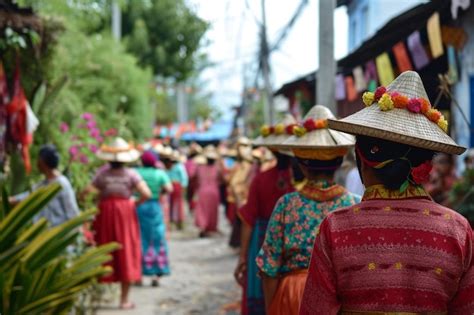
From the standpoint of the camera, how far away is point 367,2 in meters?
19.6

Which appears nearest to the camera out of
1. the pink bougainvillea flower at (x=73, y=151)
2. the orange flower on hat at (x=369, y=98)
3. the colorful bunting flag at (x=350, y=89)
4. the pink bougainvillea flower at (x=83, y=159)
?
the orange flower on hat at (x=369, y=98)

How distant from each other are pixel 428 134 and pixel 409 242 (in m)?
0.41

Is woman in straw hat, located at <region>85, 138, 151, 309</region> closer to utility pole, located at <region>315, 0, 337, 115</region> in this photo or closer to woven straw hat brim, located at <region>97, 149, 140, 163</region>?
woven straw hat brim, located at <region>97, 149, 140, 163</region>

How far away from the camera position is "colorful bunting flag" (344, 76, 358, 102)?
1296 centimetres

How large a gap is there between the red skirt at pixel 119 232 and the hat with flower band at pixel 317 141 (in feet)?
16.4

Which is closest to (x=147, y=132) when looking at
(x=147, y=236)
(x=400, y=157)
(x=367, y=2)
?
(x=367, y=2)

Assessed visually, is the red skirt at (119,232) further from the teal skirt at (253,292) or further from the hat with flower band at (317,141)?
the hat with flower band at (317,141)

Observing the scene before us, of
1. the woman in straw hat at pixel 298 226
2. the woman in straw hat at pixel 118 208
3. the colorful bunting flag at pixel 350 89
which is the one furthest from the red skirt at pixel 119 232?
the woman in straw hat at pixel 298 226

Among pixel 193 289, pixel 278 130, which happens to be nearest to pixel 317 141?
pixel 278 130

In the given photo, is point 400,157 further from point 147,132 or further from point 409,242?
point 147,132

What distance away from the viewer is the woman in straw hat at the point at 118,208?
962cm

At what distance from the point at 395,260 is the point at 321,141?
1.78m

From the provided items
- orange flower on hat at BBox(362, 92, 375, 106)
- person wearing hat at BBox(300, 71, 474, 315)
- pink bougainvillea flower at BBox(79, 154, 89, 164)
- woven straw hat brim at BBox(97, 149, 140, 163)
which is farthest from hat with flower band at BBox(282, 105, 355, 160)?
pink bougainvillea flower at BBox(79, 154, 89, 164)

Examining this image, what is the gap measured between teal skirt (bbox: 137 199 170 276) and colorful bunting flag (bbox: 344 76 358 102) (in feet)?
11.9
